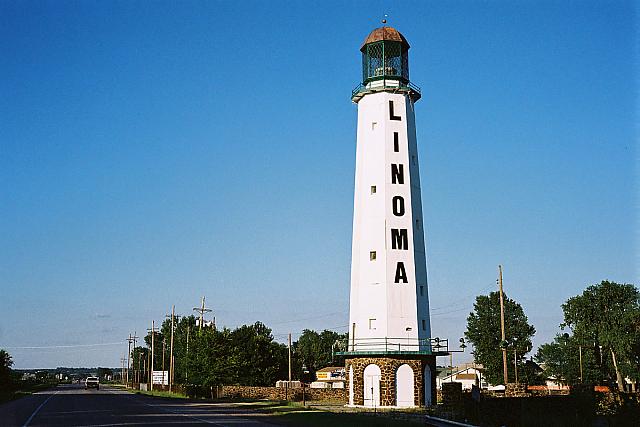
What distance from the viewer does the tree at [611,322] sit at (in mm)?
90812

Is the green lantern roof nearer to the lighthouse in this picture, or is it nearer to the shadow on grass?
the lighthouse

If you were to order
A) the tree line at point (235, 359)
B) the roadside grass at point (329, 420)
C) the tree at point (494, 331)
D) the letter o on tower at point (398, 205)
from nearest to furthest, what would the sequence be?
1. the roadside grass at point (329, 420)
2. the letter o on tower at point (398, 205)
3. the tree line at point (235, 359)
4. the tree at point (494, 331)

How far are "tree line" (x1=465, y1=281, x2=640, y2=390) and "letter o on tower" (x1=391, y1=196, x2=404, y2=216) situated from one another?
4766 centimetres

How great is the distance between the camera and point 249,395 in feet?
237

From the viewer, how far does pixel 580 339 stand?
322 ft

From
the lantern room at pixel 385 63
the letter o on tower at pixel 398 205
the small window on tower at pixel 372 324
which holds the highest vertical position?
the lantern room at pixel 385 63

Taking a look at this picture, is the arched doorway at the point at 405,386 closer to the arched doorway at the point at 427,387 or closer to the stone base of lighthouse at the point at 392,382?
the stone base of lighthouse at the point at 392,382

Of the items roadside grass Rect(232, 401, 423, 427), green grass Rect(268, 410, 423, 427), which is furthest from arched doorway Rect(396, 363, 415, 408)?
green grass Rect(268, 410, 423, 427)

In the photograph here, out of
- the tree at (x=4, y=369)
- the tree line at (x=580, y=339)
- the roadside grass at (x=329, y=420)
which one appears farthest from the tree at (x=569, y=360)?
the tree at (x=4, y=369)

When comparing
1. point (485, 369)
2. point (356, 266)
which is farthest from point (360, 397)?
point (485, 369)

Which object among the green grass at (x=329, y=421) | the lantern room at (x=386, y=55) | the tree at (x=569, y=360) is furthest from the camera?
the tree at (x=569, y=360)

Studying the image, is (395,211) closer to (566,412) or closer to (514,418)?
(566,412)

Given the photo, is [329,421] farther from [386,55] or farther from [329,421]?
[386,55]

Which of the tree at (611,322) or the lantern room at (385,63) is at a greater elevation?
the lantern room at (385,63)
